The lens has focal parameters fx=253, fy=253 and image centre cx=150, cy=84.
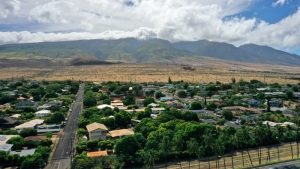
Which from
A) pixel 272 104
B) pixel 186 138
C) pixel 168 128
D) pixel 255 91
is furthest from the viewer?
pixel 255 91

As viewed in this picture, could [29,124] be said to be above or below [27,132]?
below

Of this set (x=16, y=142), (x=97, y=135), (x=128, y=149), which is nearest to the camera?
(x=128, y=149)

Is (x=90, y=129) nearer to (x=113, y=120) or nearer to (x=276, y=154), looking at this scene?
(x=113, y=120)

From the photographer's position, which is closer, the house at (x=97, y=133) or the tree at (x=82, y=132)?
the house at (x=97, y=133)

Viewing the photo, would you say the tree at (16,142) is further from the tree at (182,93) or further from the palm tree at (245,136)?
the tree at (182,93)

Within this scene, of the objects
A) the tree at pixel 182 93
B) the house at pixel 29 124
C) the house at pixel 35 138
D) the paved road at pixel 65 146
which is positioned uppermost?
the tree at pixel 182 93

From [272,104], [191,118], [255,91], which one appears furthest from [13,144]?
[255,91]

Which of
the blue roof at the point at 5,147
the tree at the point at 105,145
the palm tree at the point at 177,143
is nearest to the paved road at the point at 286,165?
the palm tree at the point at 177,143

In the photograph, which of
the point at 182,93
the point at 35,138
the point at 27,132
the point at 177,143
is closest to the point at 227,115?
the point at 177,143

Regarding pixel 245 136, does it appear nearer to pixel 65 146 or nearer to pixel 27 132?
pixel 65 146
